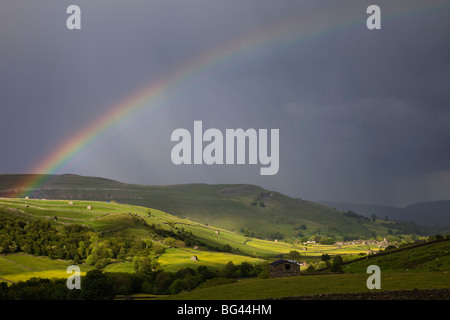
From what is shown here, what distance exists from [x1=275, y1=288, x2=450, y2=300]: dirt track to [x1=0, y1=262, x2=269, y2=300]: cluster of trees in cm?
5369

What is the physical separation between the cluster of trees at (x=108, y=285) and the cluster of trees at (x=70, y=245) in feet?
96.4

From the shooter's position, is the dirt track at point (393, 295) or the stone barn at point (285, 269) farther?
the stone barn at point (285, 269)

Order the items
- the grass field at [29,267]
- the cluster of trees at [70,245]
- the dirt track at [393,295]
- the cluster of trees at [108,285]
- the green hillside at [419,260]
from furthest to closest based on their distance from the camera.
Result: the cluster of trees at [70,245] → the grass field at [29,267] → the green hillside at [419,260] → the cluster of trees at [108,285] → the dirt track at [393,295]

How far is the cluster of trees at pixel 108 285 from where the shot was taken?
95.4 metres

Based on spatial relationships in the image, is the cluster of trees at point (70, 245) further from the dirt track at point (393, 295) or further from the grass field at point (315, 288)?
the dirt track at point (393, 295)

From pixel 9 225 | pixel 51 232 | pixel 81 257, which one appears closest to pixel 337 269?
pixel 81 257

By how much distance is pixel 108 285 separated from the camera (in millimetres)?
96875

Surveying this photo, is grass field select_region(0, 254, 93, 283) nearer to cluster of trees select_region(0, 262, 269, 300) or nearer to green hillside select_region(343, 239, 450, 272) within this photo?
cluster of trees select_region(0, 262, 269, 300)

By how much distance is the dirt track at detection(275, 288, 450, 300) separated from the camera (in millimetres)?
49219

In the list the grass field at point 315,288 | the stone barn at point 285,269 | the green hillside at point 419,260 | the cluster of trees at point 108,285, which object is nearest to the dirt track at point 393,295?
the grass field at point 315,288

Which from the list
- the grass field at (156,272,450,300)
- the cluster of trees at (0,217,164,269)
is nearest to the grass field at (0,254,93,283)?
the cluster of trees at (0,217,164,269)

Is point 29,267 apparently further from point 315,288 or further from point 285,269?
point 315,288
